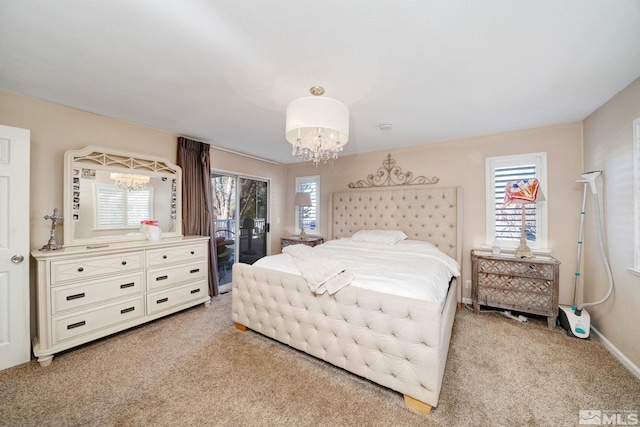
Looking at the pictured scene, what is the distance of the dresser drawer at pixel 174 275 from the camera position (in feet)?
8.88

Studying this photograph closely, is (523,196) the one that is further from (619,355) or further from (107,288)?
(107,288)

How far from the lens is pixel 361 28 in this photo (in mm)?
1377

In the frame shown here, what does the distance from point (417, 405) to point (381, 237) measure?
2.14 m

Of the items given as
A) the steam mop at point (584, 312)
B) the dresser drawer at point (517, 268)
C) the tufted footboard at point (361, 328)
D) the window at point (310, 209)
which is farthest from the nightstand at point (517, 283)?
the window at point (310, 209)

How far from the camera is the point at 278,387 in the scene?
178cm

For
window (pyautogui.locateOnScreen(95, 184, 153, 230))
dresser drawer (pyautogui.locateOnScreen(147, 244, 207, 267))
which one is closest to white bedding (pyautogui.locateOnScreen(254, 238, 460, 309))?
dresser drawer (pyautogui.locateOnScreen(147, 244, 207, 267))

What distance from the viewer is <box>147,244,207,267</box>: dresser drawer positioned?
8.92ft

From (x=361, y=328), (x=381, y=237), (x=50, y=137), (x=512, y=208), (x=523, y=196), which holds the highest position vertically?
(x=50, y=137)

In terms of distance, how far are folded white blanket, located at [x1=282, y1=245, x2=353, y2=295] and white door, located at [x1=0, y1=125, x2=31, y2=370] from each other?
2368mm

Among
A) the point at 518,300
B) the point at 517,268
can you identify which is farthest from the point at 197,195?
the point at 518,300

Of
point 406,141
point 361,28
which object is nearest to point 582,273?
point 406,141

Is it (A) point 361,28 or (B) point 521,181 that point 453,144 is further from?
(A) point 361,28

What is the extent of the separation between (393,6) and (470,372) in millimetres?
2651

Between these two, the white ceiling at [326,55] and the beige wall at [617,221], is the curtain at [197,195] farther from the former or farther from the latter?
the beige wall at [617,221]
